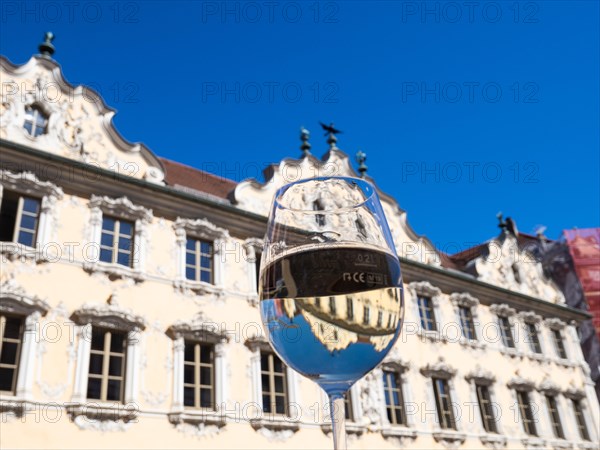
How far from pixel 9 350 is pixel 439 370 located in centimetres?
1168

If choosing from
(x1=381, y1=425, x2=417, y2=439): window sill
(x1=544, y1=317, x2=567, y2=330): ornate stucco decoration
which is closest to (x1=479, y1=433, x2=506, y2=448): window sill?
Answer: (x1=381, y1=425, x2=417, y2=439): window sill

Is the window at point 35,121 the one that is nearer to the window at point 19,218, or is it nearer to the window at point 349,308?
the window at point 19,218

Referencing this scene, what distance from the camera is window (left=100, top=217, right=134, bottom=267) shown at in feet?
38.9

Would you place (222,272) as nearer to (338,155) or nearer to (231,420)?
(231,420)

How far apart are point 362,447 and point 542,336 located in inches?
418

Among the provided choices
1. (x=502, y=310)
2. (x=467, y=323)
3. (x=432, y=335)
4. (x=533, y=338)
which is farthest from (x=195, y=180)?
(x=533, y=338)

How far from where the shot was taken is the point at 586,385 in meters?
21.0

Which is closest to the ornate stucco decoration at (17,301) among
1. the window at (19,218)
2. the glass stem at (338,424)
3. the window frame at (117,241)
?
the window at (19,218)

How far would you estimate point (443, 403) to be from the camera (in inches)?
646

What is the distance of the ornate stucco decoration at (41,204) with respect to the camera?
10.6m

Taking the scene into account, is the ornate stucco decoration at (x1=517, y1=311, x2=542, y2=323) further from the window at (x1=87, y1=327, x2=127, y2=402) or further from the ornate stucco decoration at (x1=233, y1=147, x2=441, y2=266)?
the window at (x1=87, y1=327, x2=127, y2=402)

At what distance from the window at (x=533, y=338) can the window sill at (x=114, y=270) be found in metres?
15.0

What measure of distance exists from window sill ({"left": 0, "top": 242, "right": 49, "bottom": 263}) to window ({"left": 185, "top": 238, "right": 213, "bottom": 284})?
3.28 metres

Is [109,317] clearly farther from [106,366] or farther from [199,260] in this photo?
[199,260]
